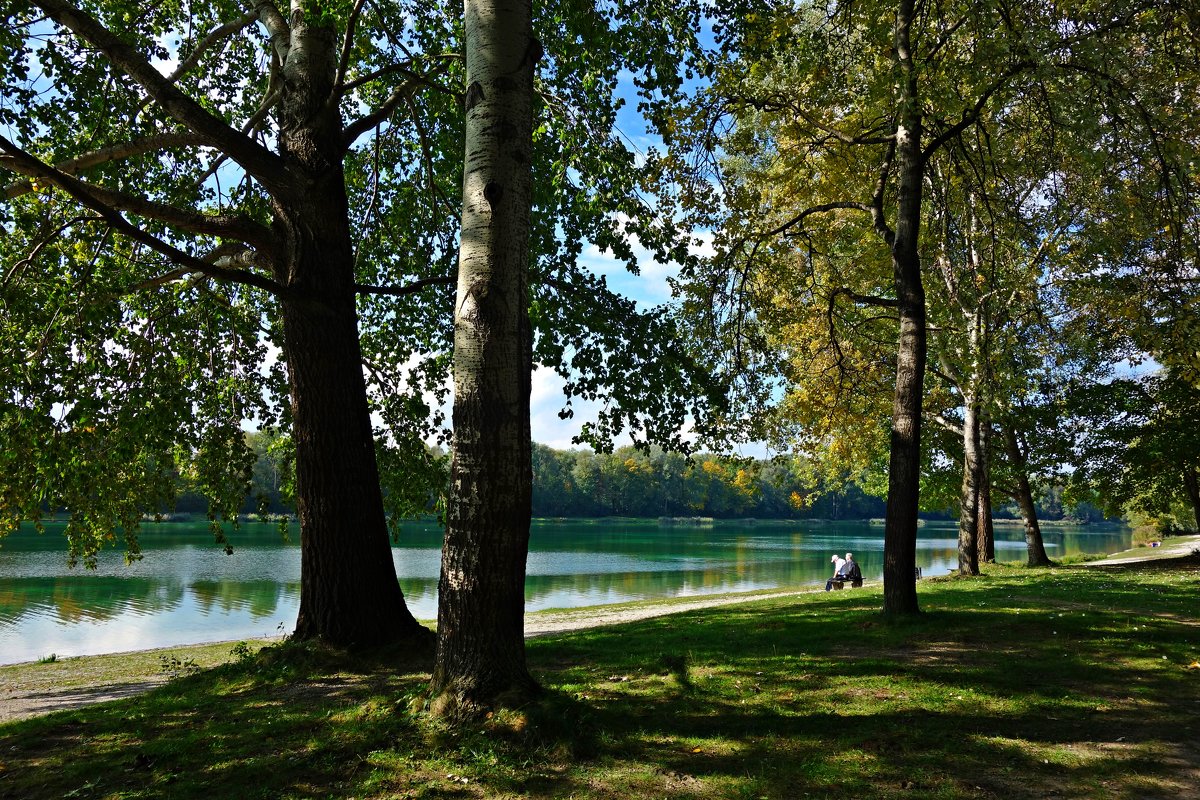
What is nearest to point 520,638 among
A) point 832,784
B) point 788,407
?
point 832,784

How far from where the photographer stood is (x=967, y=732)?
4512 millimetres

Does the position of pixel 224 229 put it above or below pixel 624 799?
above

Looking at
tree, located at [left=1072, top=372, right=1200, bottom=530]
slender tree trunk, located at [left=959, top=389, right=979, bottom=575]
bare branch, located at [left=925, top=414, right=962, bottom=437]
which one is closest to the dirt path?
slender tree trunk, located at [left=959, top=389, right=979, bottom=575]

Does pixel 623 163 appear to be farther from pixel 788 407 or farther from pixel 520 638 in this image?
pixel 788 407

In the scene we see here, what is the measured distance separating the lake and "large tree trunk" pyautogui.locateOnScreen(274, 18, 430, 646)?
6786 mm

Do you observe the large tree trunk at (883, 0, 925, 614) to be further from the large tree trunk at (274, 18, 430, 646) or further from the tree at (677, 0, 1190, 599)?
the large tree trunk at (274, 18, 430, 646)

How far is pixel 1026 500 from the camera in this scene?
2217 cm

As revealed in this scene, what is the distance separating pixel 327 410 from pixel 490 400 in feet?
11.8

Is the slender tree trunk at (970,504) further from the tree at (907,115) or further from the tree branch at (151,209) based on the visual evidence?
the tree branch at (151,209)

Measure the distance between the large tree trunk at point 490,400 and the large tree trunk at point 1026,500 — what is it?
836 inches

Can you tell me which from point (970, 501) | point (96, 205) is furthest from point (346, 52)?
point (970, 501)

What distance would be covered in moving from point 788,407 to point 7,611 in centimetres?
2242

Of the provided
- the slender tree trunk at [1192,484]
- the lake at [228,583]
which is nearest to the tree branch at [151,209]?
the lake at [228,583]

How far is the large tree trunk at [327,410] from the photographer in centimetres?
732
